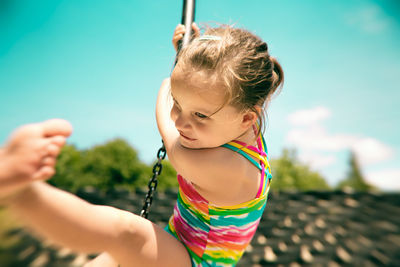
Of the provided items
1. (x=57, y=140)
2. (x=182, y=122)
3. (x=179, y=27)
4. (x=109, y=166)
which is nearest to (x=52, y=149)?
(x=57, y=140)

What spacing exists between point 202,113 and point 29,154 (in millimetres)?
325

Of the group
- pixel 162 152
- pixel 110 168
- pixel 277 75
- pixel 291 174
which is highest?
pixel 277 75

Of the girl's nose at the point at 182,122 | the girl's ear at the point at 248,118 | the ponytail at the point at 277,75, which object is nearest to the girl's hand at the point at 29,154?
the girl's nose at the point at 182,122

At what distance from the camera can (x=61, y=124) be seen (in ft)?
1.37

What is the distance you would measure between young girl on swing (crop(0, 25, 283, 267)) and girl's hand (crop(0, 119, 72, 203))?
67 millimetres

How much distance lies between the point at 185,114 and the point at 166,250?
324 mm

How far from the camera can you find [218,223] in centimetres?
75

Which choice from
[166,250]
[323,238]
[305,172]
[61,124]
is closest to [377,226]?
[323,238]

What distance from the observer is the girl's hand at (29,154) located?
355 mm

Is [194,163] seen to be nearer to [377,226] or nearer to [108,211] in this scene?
[108,211]

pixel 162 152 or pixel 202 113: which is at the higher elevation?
pixel 202 113

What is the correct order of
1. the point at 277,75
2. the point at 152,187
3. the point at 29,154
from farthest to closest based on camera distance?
the point at 152,187 → the point at 277,75 → the point at 29,154

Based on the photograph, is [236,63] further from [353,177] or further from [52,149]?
[353,177]

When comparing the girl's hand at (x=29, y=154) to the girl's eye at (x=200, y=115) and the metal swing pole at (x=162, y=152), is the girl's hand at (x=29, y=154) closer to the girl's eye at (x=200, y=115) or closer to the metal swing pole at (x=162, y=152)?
the girl's eye at (x=200, y=115)
